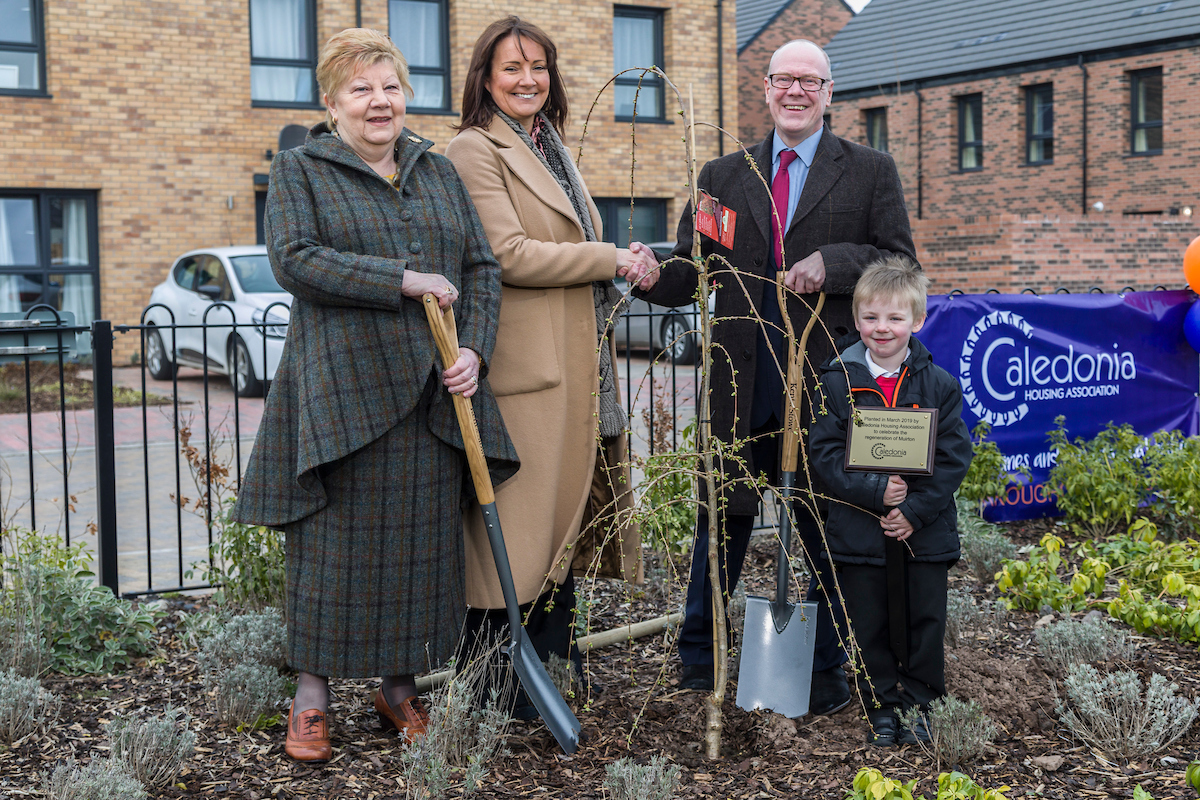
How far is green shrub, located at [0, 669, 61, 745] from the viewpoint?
3.24 meters

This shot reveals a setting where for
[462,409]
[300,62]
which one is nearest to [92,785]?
[462,409]

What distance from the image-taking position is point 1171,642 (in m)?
4.04

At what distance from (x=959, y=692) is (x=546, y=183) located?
194 centimetres

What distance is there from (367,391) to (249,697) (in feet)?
3.53

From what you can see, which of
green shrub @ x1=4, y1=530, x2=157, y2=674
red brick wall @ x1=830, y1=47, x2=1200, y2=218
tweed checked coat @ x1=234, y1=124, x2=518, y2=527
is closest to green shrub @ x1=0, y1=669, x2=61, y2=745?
green shrub @ x1=4, y1=530, x2=157, y2=674

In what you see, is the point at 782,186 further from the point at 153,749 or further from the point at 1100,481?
the point at 1100,481

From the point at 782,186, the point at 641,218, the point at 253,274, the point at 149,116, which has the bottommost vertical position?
the point at 782,186

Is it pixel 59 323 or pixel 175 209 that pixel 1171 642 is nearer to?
pixel 59 323

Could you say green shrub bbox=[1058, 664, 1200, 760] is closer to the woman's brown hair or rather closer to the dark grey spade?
the dark grey spade

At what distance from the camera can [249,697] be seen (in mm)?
3299

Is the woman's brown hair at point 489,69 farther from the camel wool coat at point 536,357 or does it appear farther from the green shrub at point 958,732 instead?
the green shrub at point 958,732

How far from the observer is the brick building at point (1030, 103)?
2333cm

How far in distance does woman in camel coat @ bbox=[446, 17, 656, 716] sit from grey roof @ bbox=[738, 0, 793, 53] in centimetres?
2954

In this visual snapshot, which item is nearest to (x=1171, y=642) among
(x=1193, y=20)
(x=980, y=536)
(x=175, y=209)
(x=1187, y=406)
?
(x=980, y=536)
